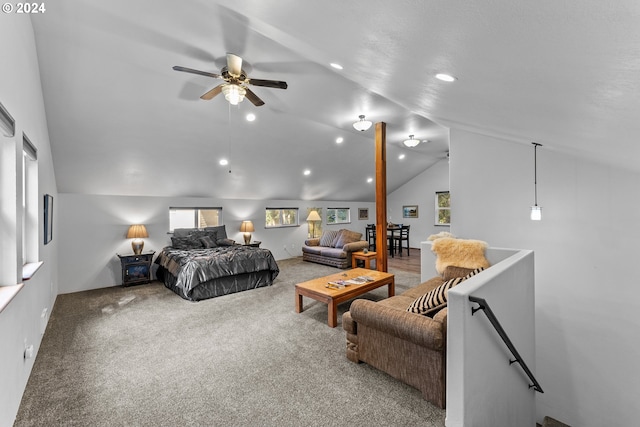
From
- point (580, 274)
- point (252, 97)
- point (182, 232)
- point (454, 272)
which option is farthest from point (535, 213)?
point (182, 232)

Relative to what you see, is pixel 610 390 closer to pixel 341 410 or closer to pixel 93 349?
pixel 341 410

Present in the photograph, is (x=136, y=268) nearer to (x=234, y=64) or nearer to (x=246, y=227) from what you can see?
(x=246, y=227)

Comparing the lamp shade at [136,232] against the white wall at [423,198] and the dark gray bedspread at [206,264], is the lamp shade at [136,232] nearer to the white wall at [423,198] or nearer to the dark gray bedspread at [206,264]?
the dark gray bedspread at [206,264]

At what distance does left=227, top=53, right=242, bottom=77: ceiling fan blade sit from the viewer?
2.95 metres

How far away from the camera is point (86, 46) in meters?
2.88

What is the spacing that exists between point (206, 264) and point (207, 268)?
0.07m

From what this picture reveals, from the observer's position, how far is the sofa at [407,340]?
201 centimetres

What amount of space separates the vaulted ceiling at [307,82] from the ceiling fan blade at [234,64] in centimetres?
10

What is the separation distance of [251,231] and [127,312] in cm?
343

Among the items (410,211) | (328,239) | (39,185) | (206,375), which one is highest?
(39,185)

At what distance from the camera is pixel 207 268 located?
4.40 metres

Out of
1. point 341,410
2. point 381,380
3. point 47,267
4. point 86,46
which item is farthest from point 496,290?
point 47,267

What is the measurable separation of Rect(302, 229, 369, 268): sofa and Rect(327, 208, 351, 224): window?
1.77m

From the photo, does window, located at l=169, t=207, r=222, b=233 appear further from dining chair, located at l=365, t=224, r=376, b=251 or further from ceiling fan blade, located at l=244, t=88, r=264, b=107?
dining chair, located at l=365, t=224, r=376, b=251
